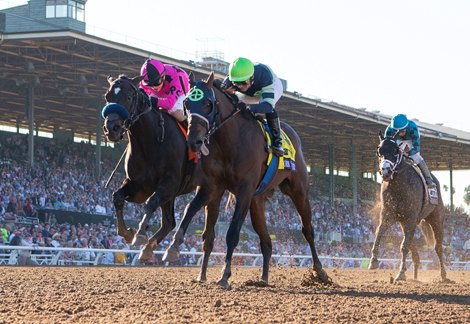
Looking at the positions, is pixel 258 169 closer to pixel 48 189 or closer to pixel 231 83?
pixel 231 83

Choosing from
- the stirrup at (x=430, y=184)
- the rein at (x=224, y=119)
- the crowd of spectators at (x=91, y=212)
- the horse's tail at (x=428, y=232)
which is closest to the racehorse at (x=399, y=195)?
the stirrup at (x=430, y=184)

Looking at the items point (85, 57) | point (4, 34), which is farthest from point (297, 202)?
point (85, 57)

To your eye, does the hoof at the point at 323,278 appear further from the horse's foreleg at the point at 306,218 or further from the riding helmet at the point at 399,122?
the riding helmet at the point at 399,122

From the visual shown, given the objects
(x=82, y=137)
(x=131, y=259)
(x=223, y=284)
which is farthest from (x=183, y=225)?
(x=82, y=137)

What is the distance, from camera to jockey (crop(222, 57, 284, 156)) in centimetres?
972

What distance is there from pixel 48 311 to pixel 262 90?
4391mm

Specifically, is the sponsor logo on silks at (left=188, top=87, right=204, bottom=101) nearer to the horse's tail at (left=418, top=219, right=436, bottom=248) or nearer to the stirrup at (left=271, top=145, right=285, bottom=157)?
the stirrup at (left=271, top=145, right=285, bottom=157)

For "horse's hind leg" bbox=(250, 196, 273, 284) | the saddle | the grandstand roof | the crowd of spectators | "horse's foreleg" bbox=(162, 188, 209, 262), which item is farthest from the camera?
the grandstand roof

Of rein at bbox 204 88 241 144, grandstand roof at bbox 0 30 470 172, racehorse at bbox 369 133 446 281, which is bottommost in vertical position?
racehorse at bbox 369 133 446 281

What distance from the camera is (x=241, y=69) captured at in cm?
971

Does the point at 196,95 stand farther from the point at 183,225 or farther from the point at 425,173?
the point at 425,173

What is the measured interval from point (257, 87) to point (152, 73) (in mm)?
1296

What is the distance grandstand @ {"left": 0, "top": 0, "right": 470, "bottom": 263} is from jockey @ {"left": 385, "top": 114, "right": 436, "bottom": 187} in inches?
444

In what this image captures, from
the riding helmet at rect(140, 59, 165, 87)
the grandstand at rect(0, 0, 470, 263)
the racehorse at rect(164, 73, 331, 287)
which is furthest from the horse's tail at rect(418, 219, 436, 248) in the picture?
the grandstand at rect(0, 0, 470, 263)
